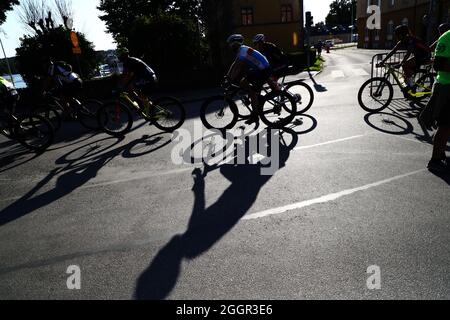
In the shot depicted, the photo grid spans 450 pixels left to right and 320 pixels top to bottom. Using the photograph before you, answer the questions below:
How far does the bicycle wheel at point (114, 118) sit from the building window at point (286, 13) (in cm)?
3429

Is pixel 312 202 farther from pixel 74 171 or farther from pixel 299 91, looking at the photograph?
pixel 299 91

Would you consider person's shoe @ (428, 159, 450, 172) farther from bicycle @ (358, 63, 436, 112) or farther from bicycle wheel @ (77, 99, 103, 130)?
bicycle wheel @ (77, 99, 103, 130)

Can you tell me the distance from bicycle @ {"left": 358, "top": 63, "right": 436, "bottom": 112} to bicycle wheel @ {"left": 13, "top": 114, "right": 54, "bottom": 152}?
25.4 ft

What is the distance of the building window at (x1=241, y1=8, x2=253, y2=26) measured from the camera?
36.5 meters

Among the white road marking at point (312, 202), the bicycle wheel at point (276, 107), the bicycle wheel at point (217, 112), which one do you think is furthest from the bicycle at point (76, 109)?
the white road marking at point (312, 202)

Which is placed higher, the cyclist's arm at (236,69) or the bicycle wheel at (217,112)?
the cyclist's arm at (236,69)

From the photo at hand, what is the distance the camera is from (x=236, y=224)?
12.0 feet

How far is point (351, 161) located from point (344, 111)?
148 inches

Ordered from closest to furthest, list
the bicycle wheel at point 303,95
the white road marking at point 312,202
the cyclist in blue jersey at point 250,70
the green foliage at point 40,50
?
the white road marking at point 312,202
the cyclist in blue jersey at point 250,70
the bicycle wheel at point 303,95
the green foliage at point 40,50

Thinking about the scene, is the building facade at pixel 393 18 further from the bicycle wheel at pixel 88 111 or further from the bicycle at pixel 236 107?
the bicycle wheel at pixel 88 111

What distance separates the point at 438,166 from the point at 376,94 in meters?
4.01

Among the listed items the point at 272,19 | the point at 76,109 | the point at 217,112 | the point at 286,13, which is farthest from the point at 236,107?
the point at 286,13

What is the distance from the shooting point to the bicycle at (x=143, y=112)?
775cm
